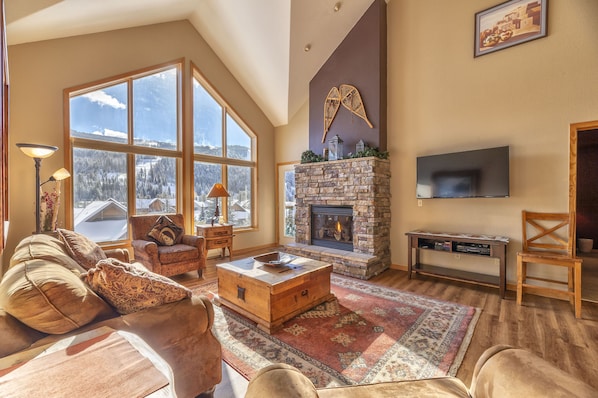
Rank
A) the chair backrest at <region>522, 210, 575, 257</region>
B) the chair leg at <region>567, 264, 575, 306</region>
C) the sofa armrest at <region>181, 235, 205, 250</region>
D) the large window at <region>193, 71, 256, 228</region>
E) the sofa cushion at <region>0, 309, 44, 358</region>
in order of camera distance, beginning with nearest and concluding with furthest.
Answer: the sofa cushion at <region>0, 309, 44, 358</region> < the chair leg at <region>567, 264, 575, 306</region> < the chair backrest at <region>522, 210, 575, 257</region> < the sofa armrest at <region>181, 235, 205, 250</region> < the large window at <region>193, 71, 256, 228</region>

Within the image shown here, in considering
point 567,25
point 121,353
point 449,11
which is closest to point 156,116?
point 121,353

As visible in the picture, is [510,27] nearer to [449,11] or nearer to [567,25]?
[567,25]

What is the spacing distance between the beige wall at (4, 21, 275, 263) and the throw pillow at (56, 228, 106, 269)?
56.9 inches

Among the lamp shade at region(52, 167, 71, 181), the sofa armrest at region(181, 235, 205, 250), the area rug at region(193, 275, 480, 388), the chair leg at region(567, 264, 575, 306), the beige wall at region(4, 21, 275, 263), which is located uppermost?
the beige wall at region(4, 21, 275, 263)

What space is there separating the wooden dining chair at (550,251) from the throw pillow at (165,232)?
4.42 m

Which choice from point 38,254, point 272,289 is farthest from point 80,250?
point 272,289

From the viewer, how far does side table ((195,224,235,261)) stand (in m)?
4.41

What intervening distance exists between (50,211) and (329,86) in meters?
4.49

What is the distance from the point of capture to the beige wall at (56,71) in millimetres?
3172

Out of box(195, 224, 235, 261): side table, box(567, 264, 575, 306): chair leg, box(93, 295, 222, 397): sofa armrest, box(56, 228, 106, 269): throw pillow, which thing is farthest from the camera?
box(195, 224, 235, 261): side table

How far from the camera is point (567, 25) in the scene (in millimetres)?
3002

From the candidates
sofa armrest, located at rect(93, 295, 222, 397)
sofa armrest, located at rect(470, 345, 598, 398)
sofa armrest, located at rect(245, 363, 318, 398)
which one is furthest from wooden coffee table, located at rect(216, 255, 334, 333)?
sofa armrest, located at rect(470, 345, 598, 398)

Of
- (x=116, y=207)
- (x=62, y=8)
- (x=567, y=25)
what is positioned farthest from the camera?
(x=116, y=207)

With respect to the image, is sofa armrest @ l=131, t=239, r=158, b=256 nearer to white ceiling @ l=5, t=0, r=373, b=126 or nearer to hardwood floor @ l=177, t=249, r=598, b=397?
hardwood floor @ l=177, t=249, r=598, b=397
